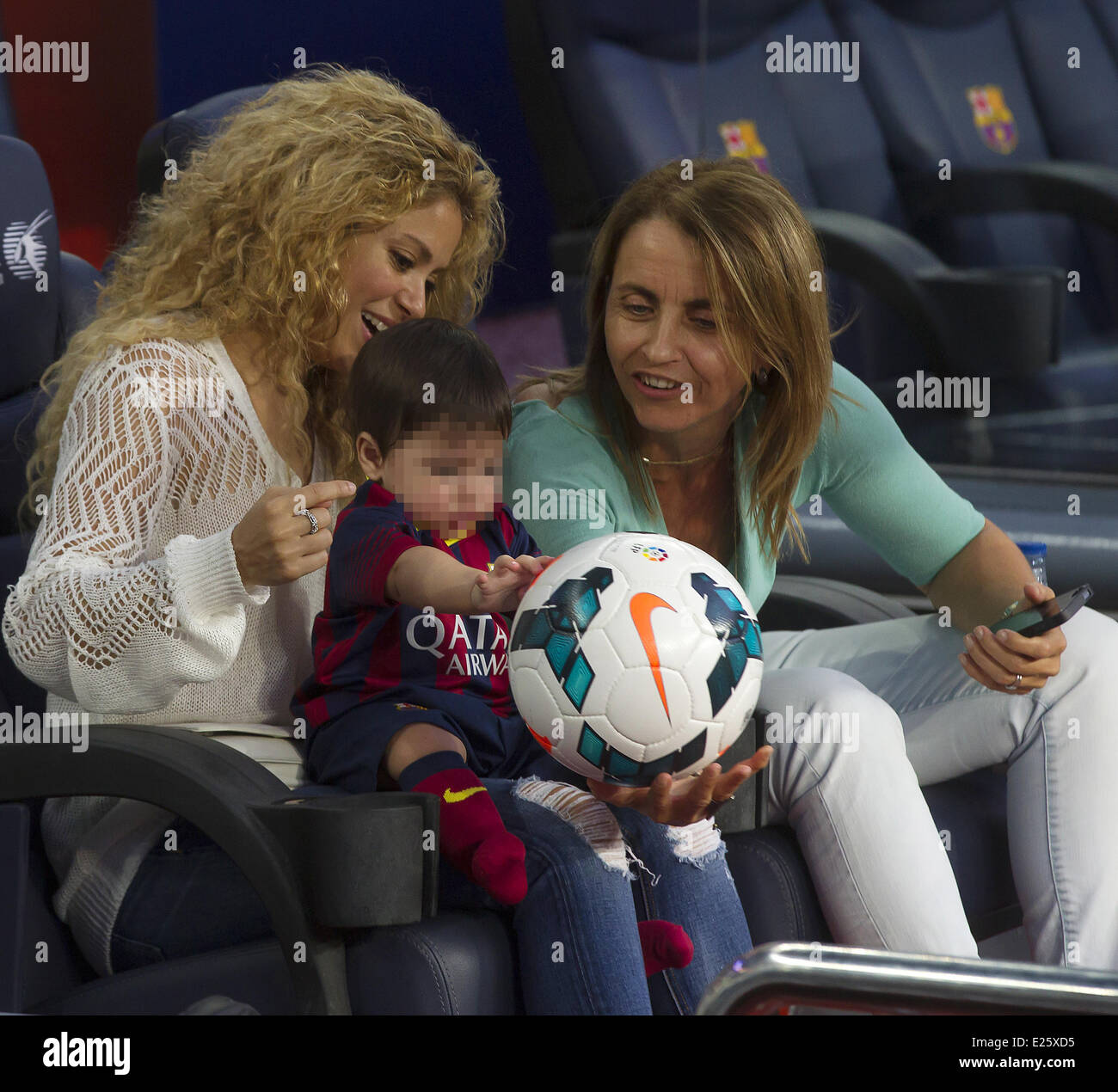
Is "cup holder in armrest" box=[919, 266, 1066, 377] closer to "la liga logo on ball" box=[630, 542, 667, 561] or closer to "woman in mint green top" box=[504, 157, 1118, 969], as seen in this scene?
"woman in mint green top" box=[504, 157, 1118, 969]

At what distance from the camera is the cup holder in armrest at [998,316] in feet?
8.97

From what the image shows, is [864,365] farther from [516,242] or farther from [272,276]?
[272,276]

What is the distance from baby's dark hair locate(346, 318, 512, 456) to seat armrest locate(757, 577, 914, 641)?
0.69m

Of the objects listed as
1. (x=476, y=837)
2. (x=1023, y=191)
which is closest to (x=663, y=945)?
(x=476, y=837)

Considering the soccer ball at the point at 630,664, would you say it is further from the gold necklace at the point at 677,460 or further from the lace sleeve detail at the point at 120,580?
the gold necklace at the point at 677,460

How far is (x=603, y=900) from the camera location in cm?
117

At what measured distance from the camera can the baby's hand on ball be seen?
1238 mm

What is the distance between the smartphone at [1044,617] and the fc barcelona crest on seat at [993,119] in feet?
6.17

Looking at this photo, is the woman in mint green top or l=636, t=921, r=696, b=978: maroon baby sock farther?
the woman in mint green top

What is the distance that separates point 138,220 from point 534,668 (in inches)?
34.3

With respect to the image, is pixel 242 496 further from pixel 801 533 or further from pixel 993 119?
pixel 993 119

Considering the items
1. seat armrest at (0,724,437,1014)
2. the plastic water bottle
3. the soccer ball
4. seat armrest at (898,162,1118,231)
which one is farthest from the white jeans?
seat armrest at (898,162,1118,231)

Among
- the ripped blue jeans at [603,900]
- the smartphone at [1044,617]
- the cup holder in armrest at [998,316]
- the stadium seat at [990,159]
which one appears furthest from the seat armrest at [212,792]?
the stadium seat at [990,159]

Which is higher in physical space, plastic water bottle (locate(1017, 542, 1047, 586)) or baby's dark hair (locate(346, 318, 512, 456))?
baby's dark hair (locate(346, 318, 512, 456))
